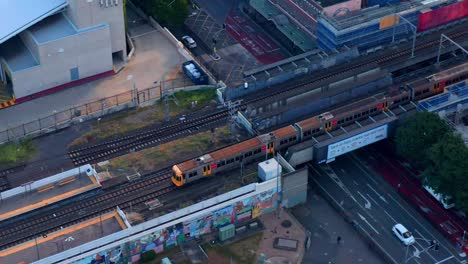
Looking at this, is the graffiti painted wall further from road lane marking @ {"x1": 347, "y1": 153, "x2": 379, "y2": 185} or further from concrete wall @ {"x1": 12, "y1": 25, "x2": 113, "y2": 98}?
concrete wall @ {"x1": 12, "y1": 25, "x2": 113, "y2": 98}

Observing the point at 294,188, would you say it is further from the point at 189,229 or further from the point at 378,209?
the point at 189,229

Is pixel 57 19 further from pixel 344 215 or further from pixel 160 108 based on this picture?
pixel 344 215

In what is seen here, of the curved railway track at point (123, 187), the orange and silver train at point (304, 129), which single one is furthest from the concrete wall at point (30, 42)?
the orange and silver train at point (304, 129)

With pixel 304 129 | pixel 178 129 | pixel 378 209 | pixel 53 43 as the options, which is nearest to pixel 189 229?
pixel 178 129

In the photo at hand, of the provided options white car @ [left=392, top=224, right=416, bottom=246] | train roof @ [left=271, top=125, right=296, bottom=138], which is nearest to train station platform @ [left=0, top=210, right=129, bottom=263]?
train roof @ [left=271, top=125, right=296, bottom=138]

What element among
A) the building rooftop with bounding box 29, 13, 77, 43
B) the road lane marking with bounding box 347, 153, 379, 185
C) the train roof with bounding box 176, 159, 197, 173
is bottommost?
the road lane marking with bounding box 347, 153, 379, 185

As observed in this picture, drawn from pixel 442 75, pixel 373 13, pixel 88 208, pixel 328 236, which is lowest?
pixel 328 236

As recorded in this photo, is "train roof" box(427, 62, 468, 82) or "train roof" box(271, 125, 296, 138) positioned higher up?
"train roof" box(271, 125, 296, 138)
